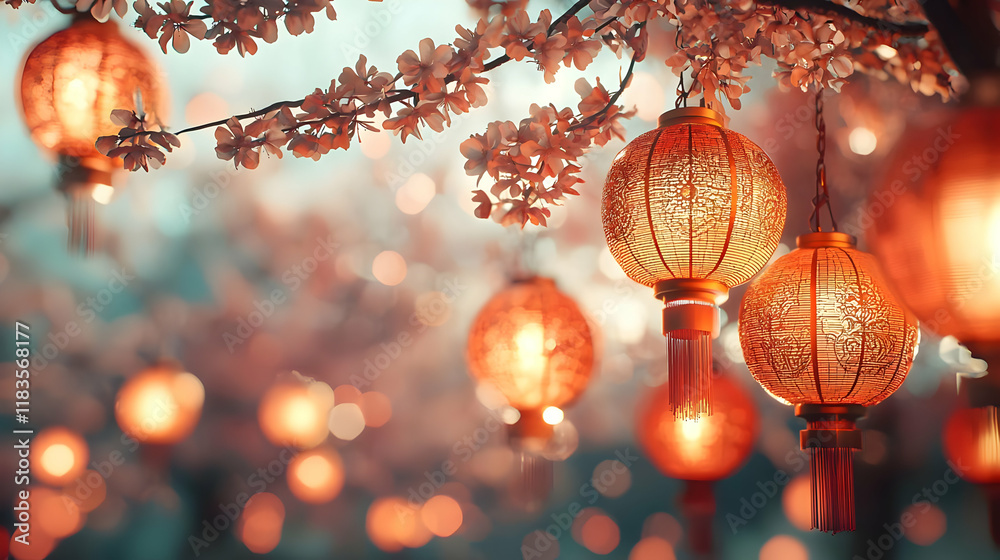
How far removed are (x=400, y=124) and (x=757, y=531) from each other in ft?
6.98

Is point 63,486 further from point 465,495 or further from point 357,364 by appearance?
point 465,495

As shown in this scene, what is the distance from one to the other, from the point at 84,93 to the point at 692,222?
3.65 feet

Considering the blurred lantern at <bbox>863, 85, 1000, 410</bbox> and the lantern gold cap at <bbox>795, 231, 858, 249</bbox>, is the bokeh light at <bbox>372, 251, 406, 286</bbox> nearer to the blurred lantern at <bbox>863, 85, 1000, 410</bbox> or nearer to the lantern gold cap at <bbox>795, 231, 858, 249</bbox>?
the lantern gold cap at <bbox>795, 231, 858, 249</bbox>

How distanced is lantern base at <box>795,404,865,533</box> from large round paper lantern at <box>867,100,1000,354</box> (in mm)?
505

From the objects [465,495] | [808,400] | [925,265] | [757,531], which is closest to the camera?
[925,265]

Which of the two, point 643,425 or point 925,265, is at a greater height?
point 643,425

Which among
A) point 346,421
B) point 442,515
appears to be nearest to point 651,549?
point 442,515

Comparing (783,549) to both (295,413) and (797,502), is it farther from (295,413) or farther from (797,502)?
(295,413)

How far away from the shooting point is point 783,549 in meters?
2.60

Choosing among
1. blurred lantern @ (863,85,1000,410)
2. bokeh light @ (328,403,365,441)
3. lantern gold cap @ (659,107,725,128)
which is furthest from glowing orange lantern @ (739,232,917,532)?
bokeh light @ (328,403,365,441)

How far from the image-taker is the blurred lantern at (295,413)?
2846 mm

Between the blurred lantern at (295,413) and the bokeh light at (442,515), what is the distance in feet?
1.22

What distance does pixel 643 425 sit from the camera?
196cm

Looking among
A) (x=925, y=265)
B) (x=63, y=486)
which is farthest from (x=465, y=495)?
(x=925, y=265)
